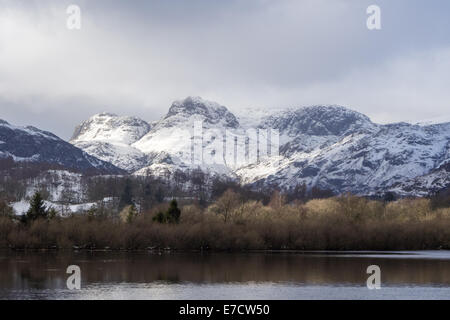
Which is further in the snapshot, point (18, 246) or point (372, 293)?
point (18, 246)

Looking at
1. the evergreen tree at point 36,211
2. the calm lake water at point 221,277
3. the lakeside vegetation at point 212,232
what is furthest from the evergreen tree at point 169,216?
the calm lake water at point 221,277

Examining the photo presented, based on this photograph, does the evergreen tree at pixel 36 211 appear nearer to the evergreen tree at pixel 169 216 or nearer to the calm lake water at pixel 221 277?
the evergreen tree at pixel 169 216

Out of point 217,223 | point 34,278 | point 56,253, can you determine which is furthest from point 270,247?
point 34,278

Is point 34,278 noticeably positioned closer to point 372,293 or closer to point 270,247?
point 372,293

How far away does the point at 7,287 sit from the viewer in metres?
82.6

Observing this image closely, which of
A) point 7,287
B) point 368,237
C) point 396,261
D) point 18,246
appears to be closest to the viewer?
point 7,287

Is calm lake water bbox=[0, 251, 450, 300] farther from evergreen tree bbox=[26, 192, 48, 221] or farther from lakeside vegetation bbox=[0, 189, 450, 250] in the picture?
evergreen tree bbox=[26, 192, 48, 221]

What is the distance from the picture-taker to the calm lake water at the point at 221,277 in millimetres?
77688

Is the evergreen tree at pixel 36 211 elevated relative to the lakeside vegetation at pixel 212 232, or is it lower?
elevated

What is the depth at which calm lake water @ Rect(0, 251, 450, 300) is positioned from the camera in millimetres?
77688

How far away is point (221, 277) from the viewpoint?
320ft

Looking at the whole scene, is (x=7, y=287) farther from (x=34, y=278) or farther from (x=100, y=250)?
(x=100, y=250)
